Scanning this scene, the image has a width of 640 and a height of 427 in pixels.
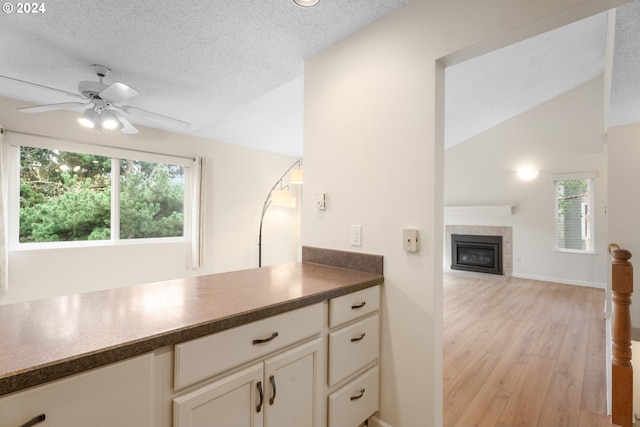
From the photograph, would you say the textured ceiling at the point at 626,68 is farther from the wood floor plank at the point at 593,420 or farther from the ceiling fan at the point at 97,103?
the ceiling fan at the point at 97,103

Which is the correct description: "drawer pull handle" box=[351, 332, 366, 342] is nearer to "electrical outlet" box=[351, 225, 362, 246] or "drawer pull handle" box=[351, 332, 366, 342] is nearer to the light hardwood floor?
"electrical outlet" box=[351, 225, 362, 246]

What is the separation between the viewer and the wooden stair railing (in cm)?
177

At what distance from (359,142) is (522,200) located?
18.6 feet

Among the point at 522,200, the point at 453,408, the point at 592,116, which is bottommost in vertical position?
the point at 453,408

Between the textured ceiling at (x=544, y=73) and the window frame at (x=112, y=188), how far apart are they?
12.6 feet

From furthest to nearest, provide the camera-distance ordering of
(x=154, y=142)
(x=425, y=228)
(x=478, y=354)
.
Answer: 1. (x=154, y=142)
2. (x=478, y=354)
3. (x=425, y=228)

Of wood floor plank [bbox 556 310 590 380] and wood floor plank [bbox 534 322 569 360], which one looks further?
wood floor plank [bbox 534 322 569 360]

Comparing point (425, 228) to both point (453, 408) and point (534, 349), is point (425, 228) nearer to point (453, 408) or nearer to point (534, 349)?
point (453, 408)

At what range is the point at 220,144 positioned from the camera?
4707mm

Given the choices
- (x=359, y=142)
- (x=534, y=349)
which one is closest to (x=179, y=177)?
(x=359, y=142)

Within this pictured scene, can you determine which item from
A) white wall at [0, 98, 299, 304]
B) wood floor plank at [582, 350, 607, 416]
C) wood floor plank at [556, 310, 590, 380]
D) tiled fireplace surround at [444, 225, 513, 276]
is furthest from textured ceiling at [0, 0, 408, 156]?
tiled fireplace surround at [444, 225, 513, 276]

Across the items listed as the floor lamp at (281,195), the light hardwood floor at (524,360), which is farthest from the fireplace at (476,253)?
the floor lamp at (281,195)

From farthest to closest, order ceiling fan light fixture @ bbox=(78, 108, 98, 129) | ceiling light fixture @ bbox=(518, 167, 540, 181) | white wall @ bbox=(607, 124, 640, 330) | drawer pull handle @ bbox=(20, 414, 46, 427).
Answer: ceiling light fixture @ bbox=(518, 167, 540, 181)
white wall @ bbox=(607, 124, 640, 330)
ceiling fan light fixture @ bbox=(78, 108, 98, 129)
drawer pull handle @ bbox=(20, 414, 46, 427)

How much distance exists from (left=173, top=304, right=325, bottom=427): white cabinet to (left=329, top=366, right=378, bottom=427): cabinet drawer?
0.10 m
